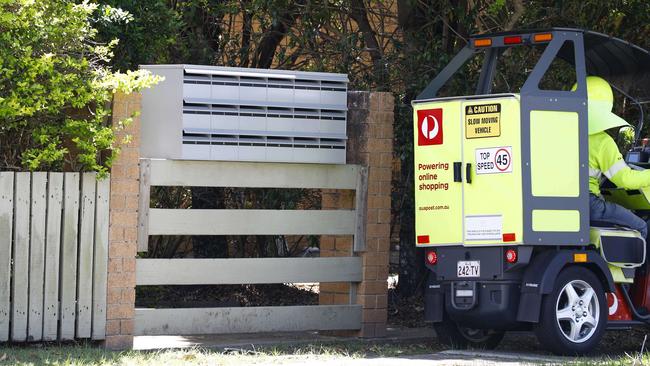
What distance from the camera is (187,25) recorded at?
41.4 feet

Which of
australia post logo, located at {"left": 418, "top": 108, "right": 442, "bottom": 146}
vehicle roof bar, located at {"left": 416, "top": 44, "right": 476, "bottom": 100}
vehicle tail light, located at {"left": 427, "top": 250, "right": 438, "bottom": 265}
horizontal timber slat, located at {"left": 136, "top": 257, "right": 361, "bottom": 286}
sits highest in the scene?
vehicle roof bar, located at {"left": 416, "top": 44, "right": 476, "bottom": 100}

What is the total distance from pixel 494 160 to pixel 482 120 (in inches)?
13.0

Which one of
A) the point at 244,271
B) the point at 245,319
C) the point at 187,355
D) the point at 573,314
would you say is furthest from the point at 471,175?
the point at 187,355

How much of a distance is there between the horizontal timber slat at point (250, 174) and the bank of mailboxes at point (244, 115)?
0.10 metres

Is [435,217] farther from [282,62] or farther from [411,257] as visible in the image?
[282,62]

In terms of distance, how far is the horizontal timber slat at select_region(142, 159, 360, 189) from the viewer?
942 centimetres

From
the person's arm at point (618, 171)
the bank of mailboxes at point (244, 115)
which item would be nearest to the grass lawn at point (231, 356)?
the person's arm at point (618, 171)

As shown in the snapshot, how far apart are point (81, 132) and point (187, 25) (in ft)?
13.5

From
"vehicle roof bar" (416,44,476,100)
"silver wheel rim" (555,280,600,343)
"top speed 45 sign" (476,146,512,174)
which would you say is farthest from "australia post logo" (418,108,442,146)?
"silver wheel rim" (555,280,600,343)

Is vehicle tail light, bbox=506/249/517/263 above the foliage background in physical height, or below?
below

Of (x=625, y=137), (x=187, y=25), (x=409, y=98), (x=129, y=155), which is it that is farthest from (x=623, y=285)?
(x=187, y=25)

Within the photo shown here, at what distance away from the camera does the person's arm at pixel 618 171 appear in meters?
9.15

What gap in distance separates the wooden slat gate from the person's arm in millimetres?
2166

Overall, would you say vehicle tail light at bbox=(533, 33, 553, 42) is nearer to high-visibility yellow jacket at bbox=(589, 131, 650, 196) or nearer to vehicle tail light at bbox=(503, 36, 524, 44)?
vehicle tail light at bbox=(503, 36, 524, 44)
